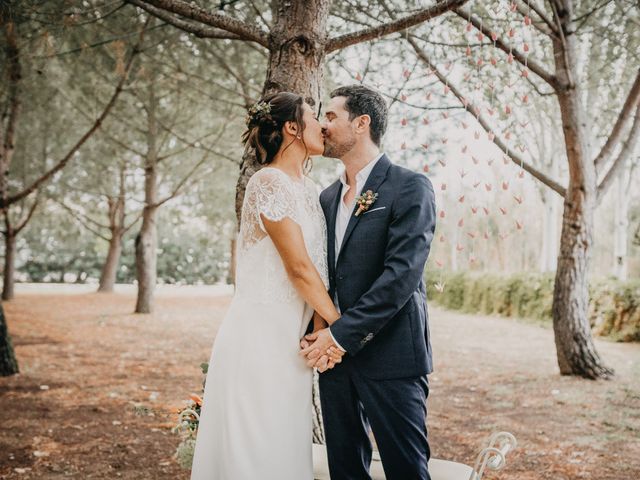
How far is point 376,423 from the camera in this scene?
87.7 inches

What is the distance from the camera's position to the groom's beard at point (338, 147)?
2537 millimetres

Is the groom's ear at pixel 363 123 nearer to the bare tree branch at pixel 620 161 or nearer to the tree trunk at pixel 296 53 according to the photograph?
the tree trunk at pixel 296 53

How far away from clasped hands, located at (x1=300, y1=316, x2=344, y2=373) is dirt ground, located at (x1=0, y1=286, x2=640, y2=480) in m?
1.60

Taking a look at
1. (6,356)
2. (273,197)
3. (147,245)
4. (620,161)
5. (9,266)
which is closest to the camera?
(273,197)

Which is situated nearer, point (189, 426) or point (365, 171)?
point (365, 171)

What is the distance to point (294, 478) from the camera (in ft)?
7.60

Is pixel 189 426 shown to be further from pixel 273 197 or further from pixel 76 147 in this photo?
pixel 76 147

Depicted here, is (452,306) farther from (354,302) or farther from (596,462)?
(354,302)

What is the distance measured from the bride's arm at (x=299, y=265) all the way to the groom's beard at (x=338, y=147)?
48 cm

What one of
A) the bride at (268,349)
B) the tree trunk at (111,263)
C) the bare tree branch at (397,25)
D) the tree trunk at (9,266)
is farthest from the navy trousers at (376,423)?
the tree trunk at (111,263)

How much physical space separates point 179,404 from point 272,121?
3.59m

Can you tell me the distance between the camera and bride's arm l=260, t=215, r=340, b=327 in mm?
2242

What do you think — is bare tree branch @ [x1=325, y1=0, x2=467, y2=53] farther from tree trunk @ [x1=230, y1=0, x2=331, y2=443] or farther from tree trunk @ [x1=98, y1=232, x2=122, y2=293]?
tree trunk @ [x1=98, y1=232, x2=122, y2=293]

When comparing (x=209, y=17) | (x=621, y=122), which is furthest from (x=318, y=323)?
(x=621, y=122)
